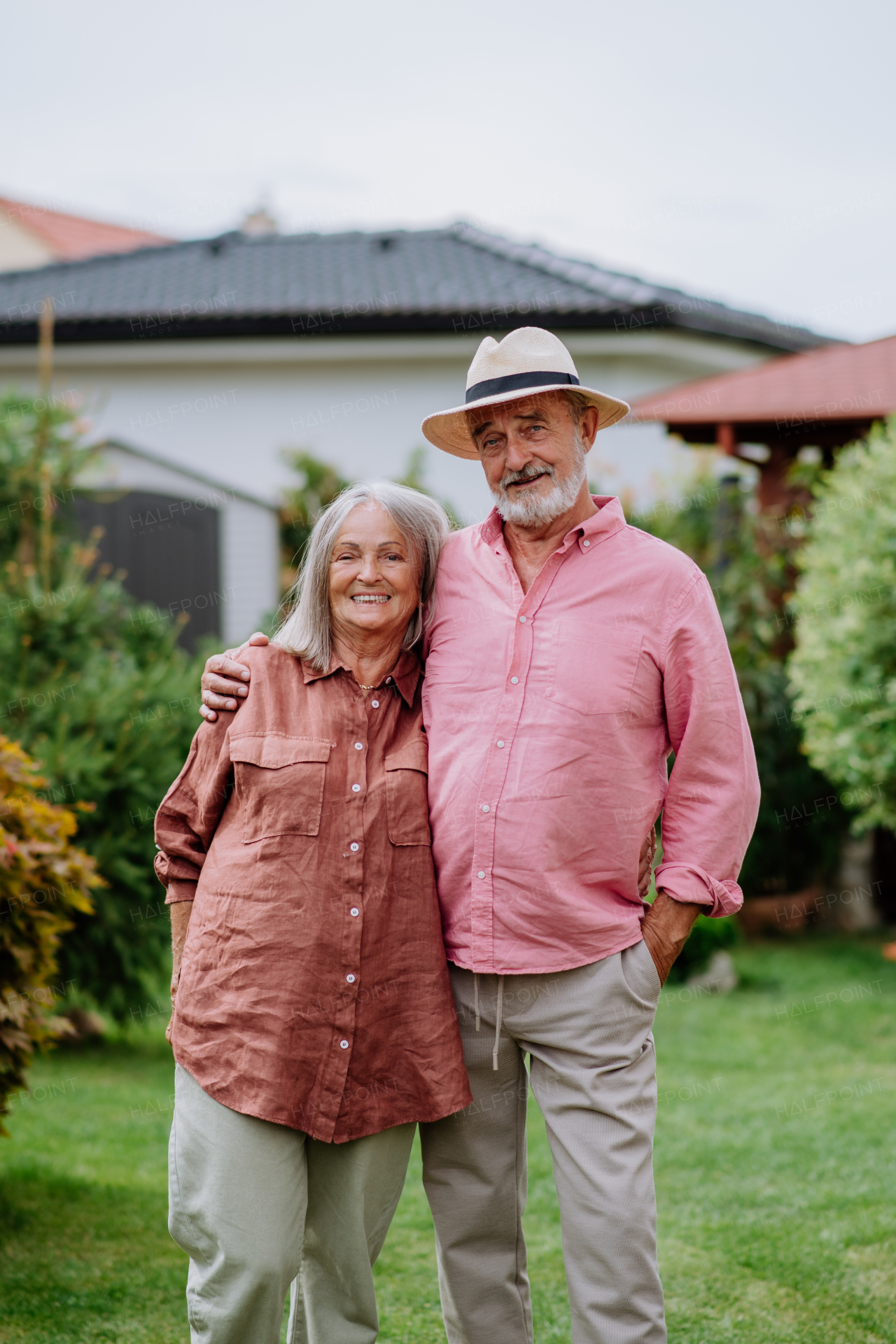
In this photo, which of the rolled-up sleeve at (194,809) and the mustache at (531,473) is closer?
the rolled-up sleeve at (194,809)

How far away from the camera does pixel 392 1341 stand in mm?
3246

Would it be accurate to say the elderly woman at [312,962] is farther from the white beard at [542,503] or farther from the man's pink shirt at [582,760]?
the white beard at [542,503]

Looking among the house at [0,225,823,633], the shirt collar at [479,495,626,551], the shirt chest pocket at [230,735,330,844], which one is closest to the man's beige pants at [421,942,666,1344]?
the shirt chest pocket at [230,735,330,844]

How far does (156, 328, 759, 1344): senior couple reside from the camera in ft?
7.95

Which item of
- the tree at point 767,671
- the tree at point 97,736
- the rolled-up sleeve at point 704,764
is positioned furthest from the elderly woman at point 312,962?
the tree at point 767,671

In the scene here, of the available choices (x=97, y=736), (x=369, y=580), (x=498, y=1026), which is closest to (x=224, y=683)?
(x=369, y=580)

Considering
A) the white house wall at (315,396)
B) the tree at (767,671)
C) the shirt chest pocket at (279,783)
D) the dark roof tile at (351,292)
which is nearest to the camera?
the shirt chest pocket at (279,783)

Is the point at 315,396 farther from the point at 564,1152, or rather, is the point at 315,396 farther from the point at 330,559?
the point at 564,1152

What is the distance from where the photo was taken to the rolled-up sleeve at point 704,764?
2568 mm

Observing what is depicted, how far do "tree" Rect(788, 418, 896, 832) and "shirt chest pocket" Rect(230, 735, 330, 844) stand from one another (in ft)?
15.1

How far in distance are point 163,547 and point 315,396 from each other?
6.10ft

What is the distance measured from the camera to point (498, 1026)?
2561 millimetres

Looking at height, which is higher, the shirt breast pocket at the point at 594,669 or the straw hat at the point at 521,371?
the straw hat at the point at 521,371

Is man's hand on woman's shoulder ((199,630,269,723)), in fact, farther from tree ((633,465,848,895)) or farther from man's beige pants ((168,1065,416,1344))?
tree ((633,465,848,895))
